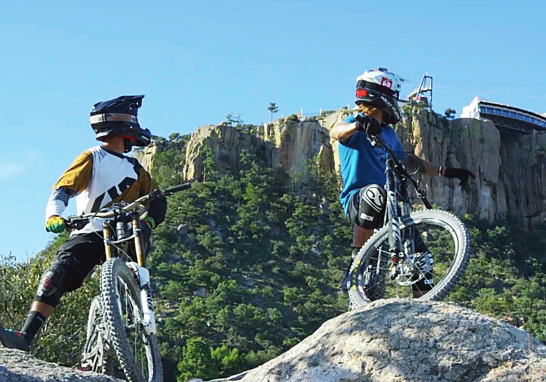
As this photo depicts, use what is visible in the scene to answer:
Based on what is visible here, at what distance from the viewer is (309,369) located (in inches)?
199

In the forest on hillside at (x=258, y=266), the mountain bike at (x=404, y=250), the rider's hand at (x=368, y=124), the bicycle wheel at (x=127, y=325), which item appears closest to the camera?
the bicycle wheel at (x=127, y=325)

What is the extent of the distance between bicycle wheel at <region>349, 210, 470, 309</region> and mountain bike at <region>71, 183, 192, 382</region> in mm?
1539

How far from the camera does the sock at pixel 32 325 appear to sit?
6008mm

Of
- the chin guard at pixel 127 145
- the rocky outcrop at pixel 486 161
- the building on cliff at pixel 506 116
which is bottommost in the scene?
the chin guard at pixel 127 145

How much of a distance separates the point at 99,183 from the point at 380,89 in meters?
2.29

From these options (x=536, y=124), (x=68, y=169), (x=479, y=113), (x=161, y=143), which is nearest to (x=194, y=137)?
(x=161, y=143)

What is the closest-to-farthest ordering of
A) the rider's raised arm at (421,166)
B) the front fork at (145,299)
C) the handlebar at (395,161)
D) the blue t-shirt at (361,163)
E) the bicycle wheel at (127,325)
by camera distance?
the bicycle wheel at (127,325)
the front fork at (145,299)
the handlebar at (395,161)
the blue t-shirt at (361,163)
the rider's raised arm at (421,166)

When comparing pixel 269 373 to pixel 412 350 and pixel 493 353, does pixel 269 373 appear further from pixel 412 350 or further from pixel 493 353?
pixel 493 353

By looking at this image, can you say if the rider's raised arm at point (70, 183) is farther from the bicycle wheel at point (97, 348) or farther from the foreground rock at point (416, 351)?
the foreground rock at point (416, 351)

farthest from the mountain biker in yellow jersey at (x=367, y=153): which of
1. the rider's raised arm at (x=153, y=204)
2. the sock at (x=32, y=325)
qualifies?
the sock at (x=32, y=325)

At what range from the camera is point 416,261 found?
657 centimetres

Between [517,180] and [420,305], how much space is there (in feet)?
346

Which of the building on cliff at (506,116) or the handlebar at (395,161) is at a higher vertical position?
the building on cliff at (506,116)

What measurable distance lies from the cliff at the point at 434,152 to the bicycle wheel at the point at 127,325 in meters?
90.7
